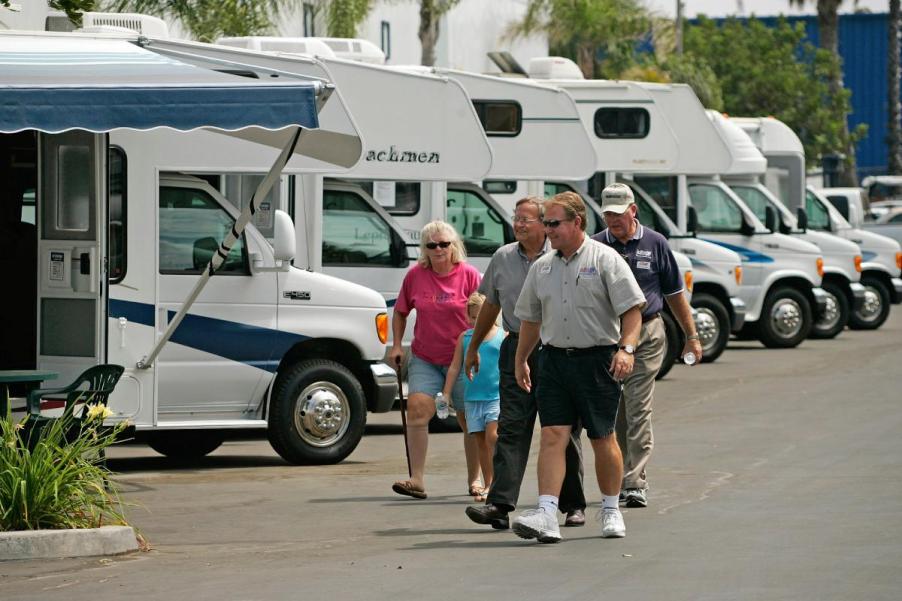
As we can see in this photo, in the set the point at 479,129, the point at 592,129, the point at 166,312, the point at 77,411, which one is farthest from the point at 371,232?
the point at 592,129

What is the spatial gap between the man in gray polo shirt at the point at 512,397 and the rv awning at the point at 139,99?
53.9 inches

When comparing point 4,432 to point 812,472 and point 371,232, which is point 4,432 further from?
point 371,232

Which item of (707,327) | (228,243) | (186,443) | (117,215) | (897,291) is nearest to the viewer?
(228,243)

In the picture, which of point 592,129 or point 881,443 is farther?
point 592,129

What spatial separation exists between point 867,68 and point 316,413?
66.9 metres

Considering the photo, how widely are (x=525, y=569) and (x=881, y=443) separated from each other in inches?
234

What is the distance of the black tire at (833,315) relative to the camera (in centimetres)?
2511

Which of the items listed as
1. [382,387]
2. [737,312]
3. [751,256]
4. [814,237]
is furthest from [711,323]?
[382,387]

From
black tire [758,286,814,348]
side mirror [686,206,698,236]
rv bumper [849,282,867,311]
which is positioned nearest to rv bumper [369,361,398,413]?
side mirror [686,206,698,236]

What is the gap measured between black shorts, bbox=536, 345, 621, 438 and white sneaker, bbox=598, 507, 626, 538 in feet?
1.35

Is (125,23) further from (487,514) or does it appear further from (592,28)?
(592,28)

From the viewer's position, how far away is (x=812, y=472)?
12.0 meters

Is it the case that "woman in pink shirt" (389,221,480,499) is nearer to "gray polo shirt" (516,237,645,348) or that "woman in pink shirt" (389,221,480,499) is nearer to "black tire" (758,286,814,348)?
"gray polo shirt" (516,237,645,348)

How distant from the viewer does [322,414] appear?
13008mm
